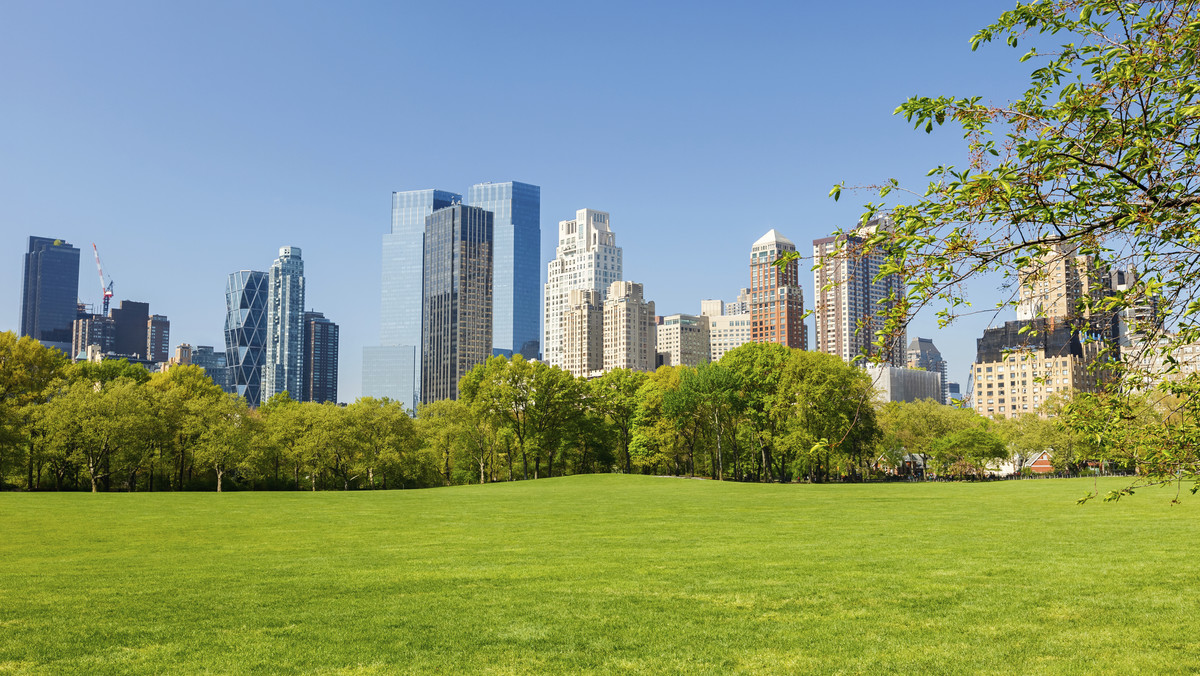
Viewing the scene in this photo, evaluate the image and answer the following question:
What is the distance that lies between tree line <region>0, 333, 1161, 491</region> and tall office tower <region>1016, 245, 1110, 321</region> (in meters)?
59.5

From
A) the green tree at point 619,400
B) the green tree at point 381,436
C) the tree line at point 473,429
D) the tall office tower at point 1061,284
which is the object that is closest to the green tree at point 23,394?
the tree line at point 473,429

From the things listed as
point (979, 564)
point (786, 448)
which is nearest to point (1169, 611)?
point (979, 564)

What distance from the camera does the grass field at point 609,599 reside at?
1066 cm

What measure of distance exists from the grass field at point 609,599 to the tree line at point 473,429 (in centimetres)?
4195

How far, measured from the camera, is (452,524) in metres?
31.8

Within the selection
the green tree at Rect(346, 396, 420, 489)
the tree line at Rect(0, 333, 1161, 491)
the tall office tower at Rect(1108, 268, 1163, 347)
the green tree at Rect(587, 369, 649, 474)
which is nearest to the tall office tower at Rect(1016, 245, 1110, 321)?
the tall office tower at Rect(1108, 268, 1163, 347)

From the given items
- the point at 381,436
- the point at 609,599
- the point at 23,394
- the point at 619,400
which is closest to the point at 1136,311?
the point at 609,599

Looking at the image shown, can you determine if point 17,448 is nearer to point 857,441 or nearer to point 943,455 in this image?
point 857,441

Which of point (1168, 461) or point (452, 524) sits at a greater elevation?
point (1168, 461)

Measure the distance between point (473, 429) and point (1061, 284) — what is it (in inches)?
3543

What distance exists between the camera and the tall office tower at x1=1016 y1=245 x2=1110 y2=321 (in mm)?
7258

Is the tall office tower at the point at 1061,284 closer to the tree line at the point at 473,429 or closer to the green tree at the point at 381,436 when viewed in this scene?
the tree line at the point at 473,429

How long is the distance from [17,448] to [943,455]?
104 metres

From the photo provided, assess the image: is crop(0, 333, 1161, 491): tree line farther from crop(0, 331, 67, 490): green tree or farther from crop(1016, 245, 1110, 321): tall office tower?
crop(1016, 245, 1110, 321): tall office tower
